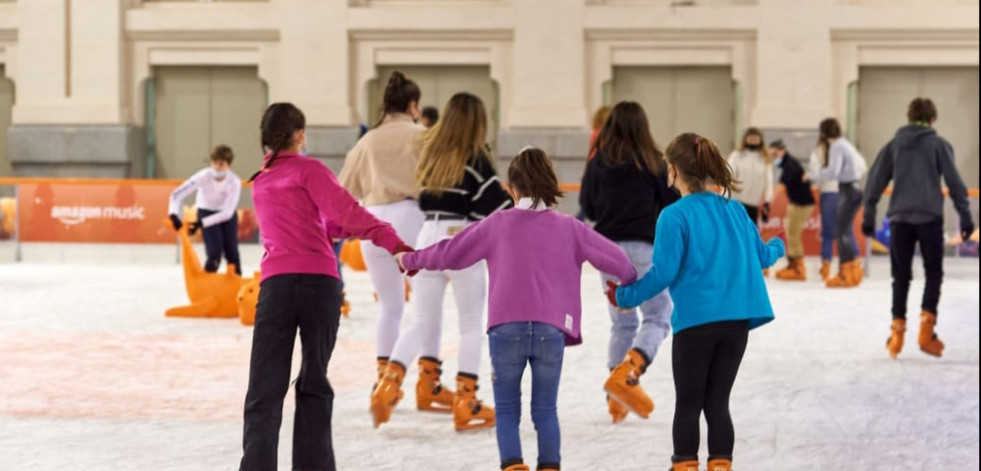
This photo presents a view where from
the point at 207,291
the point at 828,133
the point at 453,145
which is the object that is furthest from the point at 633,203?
the point at 828,133

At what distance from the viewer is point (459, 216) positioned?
6.72m

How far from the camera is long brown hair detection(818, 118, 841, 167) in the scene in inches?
595

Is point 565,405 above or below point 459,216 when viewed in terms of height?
below

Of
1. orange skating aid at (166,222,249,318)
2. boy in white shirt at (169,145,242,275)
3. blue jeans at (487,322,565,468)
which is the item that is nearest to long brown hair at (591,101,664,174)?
blue jeans at (487,322,565,468)

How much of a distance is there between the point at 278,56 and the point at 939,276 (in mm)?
16830

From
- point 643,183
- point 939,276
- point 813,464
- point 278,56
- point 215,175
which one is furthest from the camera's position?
point 278,56


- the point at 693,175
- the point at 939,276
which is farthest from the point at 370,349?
the point at 693,175

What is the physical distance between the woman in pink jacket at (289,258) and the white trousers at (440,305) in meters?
1.77

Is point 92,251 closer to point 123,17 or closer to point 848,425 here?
point 123,17

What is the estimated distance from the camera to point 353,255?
54.1ft

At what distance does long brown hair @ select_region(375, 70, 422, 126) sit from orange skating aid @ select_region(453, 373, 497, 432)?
1336 millimetres

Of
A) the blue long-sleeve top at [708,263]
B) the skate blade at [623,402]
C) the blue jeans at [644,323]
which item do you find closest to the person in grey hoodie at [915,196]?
the blue jeans at [644,323]

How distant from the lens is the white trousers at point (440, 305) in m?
6.70

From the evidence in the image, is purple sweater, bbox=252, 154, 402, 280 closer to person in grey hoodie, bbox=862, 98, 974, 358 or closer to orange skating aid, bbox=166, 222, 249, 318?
person in grey hoodie, bbox=862, 98, 974, 358
